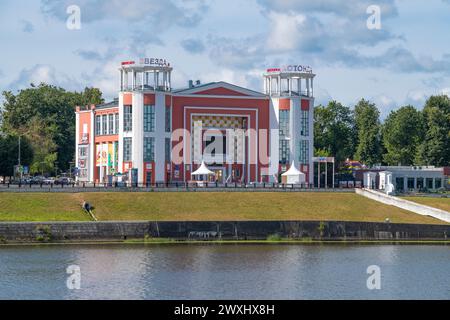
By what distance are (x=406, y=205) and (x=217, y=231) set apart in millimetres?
25077

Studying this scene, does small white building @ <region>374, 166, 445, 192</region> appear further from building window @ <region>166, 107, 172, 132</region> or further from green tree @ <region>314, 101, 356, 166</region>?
building window @ <region>166, 107, 172, 132</region>

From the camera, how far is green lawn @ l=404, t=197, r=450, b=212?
4218 inches

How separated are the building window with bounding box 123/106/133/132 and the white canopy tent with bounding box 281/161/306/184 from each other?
1913 centimetres

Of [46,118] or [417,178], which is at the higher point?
[46,118]

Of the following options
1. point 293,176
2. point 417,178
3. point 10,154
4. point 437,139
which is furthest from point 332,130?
point 10,154

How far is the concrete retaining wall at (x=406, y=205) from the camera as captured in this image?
324 ft

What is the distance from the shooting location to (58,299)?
192ft

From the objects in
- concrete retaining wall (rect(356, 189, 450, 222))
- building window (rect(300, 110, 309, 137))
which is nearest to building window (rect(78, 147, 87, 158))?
building window (rect(300, 110, 309, 137))

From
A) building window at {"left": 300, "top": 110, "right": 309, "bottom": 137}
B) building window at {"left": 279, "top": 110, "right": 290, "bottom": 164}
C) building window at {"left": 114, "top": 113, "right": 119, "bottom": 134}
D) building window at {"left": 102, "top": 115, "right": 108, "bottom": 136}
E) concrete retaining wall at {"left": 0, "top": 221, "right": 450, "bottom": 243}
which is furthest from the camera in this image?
building window at {"left": 102, "top": 115, "right": 108, "bottom": 136}

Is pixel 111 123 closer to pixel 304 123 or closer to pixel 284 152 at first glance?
pixel 284 152

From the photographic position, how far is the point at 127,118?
12144 cm

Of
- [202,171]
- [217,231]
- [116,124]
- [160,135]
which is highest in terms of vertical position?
[116,124]
